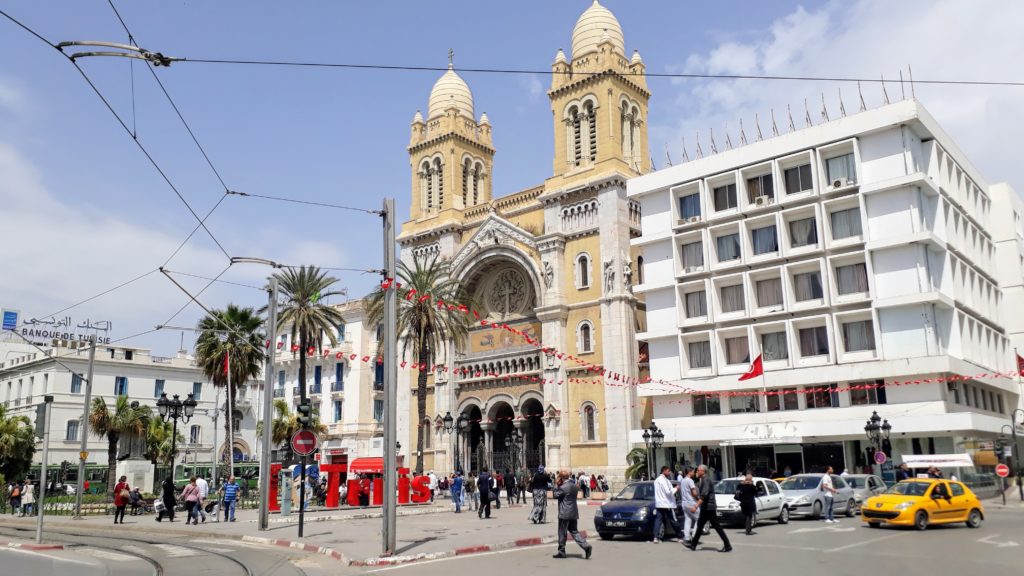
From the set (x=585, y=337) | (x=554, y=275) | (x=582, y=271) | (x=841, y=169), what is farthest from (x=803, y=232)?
(x=554, y=275)

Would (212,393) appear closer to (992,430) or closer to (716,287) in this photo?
(716,287)

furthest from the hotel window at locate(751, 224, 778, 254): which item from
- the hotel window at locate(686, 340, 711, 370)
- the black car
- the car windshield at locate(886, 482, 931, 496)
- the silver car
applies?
the black car

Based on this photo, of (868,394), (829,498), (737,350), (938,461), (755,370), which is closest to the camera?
(829,498)

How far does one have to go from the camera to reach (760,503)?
21.7 metres

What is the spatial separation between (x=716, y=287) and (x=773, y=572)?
27998 millimetres

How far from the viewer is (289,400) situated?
219ft

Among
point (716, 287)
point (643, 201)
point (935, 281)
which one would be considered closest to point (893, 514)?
point (935, 281)

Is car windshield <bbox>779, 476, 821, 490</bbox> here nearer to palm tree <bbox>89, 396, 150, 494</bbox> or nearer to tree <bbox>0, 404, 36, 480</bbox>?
palm tree <bbox>89, 396, 150, 494</bbox>

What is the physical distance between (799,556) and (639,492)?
535 centimetres

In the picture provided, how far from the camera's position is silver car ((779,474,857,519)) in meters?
23.1

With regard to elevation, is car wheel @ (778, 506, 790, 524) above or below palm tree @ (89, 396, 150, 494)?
below

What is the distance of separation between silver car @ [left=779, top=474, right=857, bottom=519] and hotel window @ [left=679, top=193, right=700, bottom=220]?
62.4 ft

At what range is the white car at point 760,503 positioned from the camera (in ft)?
68.8

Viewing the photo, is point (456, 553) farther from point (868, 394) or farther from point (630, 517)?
point (868, 394)
